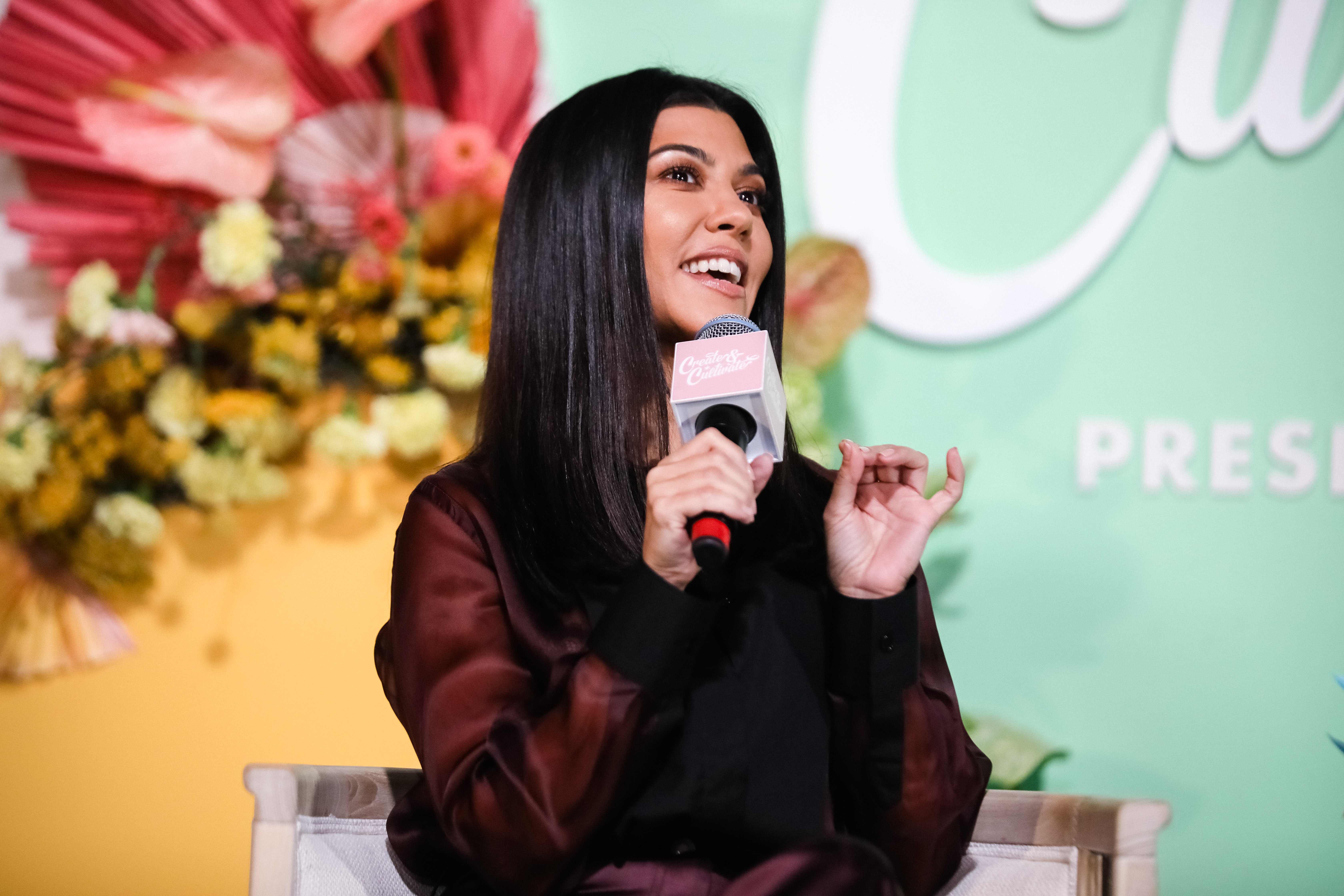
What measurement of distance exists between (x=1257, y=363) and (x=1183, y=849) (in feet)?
3.07

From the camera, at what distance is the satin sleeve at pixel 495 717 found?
1.01 metres

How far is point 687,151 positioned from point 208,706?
145cm

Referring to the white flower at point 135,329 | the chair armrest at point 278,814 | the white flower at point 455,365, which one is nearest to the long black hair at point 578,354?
the chair armrest at point 278,814

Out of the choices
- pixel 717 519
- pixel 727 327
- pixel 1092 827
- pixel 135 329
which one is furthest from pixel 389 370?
pixel 1092 827

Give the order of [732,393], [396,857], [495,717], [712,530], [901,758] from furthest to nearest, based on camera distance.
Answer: [396,857], [901,758], [495,717], [732,393], [712,530]

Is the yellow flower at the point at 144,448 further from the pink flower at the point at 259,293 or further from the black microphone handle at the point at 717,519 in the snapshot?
the black microphone handle at the point at 717,519

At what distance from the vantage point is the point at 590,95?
1392mm

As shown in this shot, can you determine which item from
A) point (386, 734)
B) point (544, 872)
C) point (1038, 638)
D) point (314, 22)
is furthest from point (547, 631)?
point (314, 22)

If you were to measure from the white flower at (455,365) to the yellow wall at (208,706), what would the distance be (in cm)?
25

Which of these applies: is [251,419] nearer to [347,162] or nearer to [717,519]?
[347,162]

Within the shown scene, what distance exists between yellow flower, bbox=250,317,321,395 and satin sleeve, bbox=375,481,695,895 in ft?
2.72

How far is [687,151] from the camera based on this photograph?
1342 millimetres

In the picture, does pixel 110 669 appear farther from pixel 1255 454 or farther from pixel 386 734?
pixel 1255 454

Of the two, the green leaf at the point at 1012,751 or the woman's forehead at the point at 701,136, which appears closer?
the woman's forehead at the point at 701,136
